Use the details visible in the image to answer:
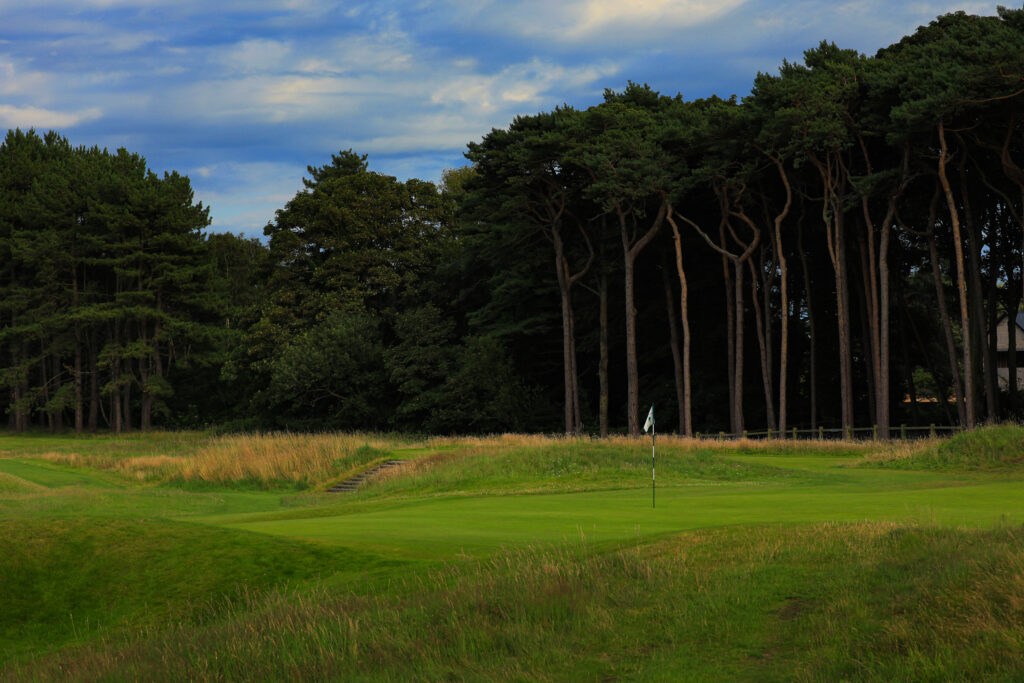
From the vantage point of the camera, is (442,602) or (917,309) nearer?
(442,602)

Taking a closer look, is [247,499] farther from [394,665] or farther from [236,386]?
[236,386]

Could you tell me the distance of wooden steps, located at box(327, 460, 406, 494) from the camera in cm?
3309

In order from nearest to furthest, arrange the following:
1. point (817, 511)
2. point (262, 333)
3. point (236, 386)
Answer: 1. point (817, 511)
2. point (262, 333)
3. point (236, 386)

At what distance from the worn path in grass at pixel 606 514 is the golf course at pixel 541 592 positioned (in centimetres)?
8

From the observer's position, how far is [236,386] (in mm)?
82312

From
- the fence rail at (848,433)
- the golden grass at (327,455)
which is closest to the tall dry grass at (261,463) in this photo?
the golden grass at (327,455)

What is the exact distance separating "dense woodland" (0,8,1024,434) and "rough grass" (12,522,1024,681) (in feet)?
109

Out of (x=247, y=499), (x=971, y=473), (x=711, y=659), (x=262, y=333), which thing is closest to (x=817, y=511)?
(x=711, y=659)

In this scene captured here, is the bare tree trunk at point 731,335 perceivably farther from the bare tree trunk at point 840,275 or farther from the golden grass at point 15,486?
the golden grass at point 15,486

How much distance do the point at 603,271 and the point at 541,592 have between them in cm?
4676

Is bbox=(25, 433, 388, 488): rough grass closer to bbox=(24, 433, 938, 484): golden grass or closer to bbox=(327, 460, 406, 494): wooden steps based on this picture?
bbox=(24, 433, 938, 484): golden grass

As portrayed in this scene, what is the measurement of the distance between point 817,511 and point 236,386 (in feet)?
236

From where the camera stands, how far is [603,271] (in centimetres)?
5603

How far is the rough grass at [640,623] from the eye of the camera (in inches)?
327
